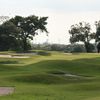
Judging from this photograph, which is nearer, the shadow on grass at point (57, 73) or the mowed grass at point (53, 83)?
the mowed grass at point (53, 83)

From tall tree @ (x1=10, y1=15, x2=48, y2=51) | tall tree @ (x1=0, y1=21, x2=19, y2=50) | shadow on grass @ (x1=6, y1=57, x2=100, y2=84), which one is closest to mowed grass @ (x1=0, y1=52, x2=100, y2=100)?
shadow on grass @ (x1=6, y1=57, x2=100, y2=84)

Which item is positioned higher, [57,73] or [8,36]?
[8,36]

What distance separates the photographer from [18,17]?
12625 cm

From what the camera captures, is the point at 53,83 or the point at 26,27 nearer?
the point at 53,83

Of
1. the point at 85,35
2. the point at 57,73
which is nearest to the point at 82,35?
the point at 85,35

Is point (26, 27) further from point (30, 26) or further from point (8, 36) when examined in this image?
point (8, 36)

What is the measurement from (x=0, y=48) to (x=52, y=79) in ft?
257

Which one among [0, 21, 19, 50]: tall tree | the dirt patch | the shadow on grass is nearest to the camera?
the dirt patch

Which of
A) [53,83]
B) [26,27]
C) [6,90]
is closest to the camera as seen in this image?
[6,90]

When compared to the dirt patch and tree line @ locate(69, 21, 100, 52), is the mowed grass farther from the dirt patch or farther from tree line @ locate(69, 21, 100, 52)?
tree line @ locate(69, 21, 100, 52)

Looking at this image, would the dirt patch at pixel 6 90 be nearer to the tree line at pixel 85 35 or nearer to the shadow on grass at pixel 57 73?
the shadow on grass at pixel 57 73

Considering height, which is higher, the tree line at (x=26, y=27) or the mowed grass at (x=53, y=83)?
the tree line at (x=26, y=27)

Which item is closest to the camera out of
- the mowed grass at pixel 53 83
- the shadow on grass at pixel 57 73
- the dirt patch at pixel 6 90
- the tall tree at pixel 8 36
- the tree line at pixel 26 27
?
the mowed grass at pixel 53 83

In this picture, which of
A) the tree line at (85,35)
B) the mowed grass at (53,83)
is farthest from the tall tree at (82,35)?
the mowed grass at (53,83)
